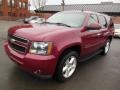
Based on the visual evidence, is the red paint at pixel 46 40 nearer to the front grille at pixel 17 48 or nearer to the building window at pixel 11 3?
the front grille at pixel 17 48

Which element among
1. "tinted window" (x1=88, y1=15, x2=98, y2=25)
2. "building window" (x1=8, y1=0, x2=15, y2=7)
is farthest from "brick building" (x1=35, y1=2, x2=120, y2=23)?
"tinted window" (x1=88, y1=15, x2=98, y2=25)

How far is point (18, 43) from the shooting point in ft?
13.1

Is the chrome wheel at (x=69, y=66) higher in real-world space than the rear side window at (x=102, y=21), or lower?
lower

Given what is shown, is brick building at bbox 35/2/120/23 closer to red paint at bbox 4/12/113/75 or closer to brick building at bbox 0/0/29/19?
brick building at bbox 0/0/29/19

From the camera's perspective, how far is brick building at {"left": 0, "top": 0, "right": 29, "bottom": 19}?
44781 millimetres

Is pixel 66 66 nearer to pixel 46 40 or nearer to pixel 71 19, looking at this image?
pixel 46 40

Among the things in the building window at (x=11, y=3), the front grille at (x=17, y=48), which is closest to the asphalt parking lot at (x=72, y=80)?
the front grille at (x=17, y=48)

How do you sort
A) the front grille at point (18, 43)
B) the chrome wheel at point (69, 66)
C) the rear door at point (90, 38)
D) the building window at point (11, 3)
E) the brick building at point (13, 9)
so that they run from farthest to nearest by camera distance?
the building window at point (11, 3), the brick building at point (13, 9), the rear door at point (90, 38), the chrome wheel at point (69, 66), the front grille at point (18, 43)

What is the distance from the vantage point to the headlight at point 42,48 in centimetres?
367

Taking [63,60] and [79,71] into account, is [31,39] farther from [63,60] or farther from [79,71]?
[79,71]

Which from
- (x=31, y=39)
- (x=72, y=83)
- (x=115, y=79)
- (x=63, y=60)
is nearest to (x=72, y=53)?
(x=63, y=60)

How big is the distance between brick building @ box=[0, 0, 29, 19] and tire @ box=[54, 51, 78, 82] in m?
39.0

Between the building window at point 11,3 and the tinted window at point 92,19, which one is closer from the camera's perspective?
the tinted window at point 92,19

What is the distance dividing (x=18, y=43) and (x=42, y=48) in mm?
670
